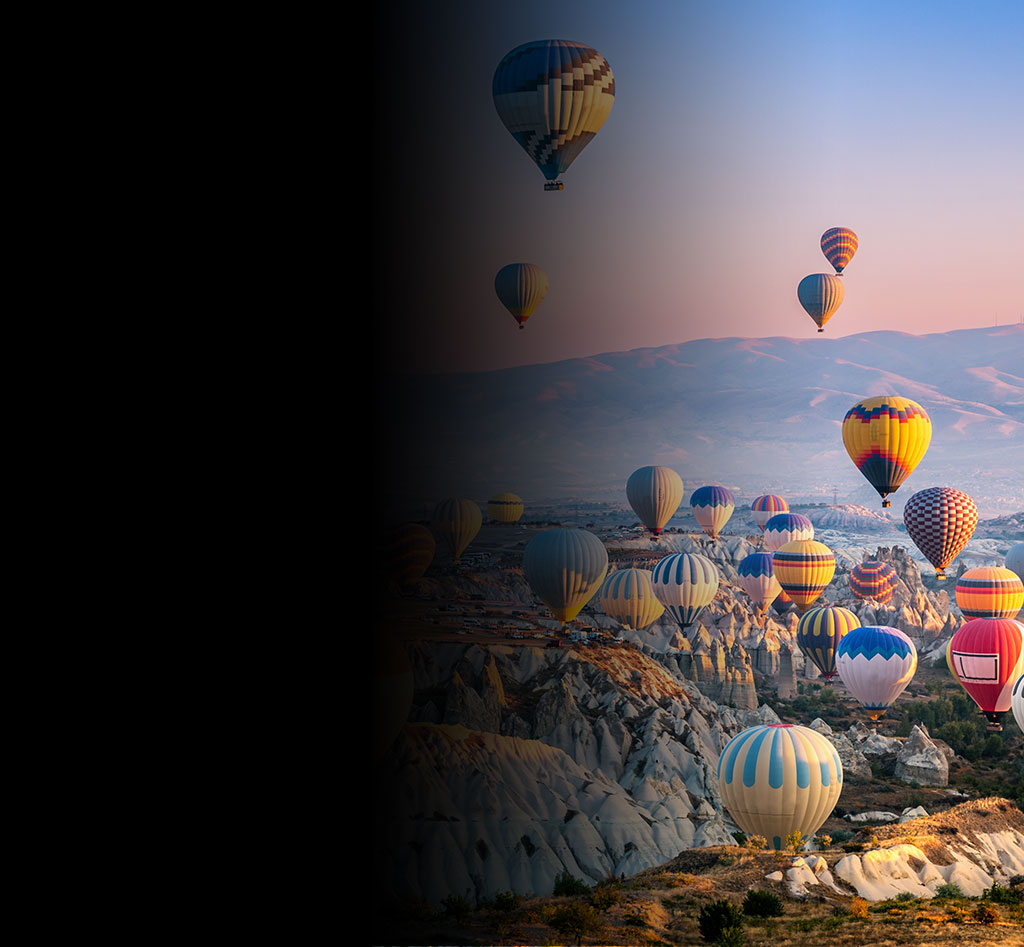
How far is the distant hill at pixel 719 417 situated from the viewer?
374 centimetres

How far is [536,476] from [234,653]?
147 inches

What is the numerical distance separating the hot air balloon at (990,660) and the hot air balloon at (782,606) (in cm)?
599

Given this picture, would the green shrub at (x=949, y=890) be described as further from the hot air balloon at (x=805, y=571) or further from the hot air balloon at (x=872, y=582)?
the hot air balloon at (x=872, y=582)

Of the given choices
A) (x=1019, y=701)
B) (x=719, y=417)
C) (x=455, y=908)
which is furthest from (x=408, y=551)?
(x=719, y=417)

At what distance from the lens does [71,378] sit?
7.90 ft

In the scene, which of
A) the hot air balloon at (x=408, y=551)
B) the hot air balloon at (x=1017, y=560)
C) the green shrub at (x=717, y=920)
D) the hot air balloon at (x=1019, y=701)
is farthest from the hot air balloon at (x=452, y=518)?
the hot air balloon at (x=1017, y=560)

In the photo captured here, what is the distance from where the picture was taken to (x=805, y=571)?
13117mm

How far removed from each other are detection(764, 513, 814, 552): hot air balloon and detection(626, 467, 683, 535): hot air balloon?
4106mm

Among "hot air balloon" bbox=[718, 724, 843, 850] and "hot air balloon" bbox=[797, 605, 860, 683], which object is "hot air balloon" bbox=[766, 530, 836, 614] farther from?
"hot air balloon" bbox=[718, 724, 843, 850]

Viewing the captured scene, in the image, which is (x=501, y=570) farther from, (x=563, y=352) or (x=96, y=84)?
(x=96, y=84)

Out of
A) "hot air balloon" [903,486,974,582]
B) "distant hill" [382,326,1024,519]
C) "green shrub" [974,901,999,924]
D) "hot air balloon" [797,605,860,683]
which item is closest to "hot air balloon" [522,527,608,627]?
"distant hill" [382,326,1024,519]

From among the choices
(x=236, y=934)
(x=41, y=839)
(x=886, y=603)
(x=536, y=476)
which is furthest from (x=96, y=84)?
(x=886, y=603)

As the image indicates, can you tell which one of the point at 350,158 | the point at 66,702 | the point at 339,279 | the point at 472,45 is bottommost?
the point at 66,702

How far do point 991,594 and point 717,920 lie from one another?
23.4ft
